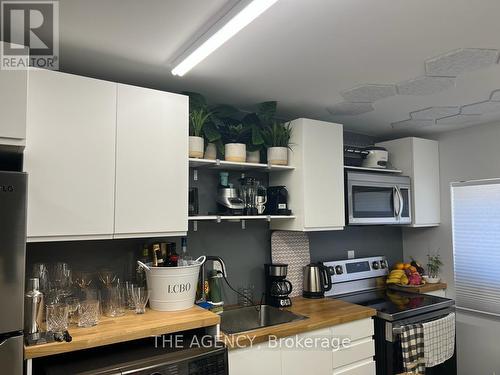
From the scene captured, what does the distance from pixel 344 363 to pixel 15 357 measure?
1850 millimetres

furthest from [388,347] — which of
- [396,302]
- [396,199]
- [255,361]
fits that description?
[396,199]

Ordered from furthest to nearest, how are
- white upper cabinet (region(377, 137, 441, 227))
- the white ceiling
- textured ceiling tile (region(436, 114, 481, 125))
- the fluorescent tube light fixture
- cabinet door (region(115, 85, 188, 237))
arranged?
white upper cabinet (region(377, 137, 441, 227)) → textured ceiling tile (region(436, 114, 481, 125)) → cabinet door (region(115, 85, 188, 237)) → the white ceiling → the fluorescent tube light fixture

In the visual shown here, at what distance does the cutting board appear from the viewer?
9.23ft

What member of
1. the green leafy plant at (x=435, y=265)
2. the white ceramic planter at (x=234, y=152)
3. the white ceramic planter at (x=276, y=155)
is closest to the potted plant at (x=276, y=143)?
the white ceramic planter at (x=276, y=155)

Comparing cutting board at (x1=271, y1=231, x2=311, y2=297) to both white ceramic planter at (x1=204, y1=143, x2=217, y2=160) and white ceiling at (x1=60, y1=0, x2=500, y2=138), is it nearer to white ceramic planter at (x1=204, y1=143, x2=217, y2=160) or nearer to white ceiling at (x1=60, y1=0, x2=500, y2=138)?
white ceramic planter at (x1=204, y1=143, x2=217, y2=160)

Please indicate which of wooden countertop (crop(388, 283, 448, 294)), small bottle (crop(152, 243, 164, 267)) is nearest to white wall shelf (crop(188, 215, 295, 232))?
small bottle (crop(152, 243, 164, 267))

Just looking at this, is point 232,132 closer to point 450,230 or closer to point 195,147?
point 195,147

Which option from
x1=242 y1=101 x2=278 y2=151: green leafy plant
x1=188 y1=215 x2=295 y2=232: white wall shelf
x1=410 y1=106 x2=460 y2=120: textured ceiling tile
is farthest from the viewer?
x1=410 y1=106 x2=460 y2=120: textured ceiling tile

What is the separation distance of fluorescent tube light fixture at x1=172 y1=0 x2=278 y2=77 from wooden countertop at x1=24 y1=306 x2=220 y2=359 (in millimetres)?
1265

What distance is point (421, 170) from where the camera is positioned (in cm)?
334

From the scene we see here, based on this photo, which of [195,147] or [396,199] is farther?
[396,199]

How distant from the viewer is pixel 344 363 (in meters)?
2.31

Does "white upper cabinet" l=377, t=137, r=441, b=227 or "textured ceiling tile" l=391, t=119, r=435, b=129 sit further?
"white upper cabinet" l=377, t=137, r=441, b=227

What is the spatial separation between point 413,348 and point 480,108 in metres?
1.84
